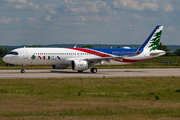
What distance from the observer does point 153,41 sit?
47344 mm

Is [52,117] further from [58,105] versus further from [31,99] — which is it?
[31,99]

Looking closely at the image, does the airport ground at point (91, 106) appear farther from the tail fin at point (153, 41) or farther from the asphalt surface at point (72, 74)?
the tail fin at point (153, 41)

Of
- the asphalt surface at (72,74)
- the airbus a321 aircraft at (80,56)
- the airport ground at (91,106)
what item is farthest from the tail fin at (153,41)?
the airport ground at (91,106)

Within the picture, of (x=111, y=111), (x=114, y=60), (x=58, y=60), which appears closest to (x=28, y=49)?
(x=58, y=60)

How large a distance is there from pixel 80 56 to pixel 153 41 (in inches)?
540

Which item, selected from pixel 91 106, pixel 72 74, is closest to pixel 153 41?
pixel 72 74

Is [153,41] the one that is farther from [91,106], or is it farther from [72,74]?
[91,106]

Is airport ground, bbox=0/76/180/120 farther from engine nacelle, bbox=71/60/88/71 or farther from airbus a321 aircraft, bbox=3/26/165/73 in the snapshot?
airbus a321 aircraft, bbox=3/26/165/73

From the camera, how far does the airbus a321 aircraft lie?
40.2m

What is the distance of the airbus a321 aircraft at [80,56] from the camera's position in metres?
40.2

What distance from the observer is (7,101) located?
16406 millimetres

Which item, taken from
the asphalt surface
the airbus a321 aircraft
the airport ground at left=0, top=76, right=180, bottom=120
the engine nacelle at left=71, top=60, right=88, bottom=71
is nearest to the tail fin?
the airbus a321 aircraft

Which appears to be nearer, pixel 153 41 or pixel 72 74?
pixel 72 74

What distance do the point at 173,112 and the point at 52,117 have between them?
19.8ft
